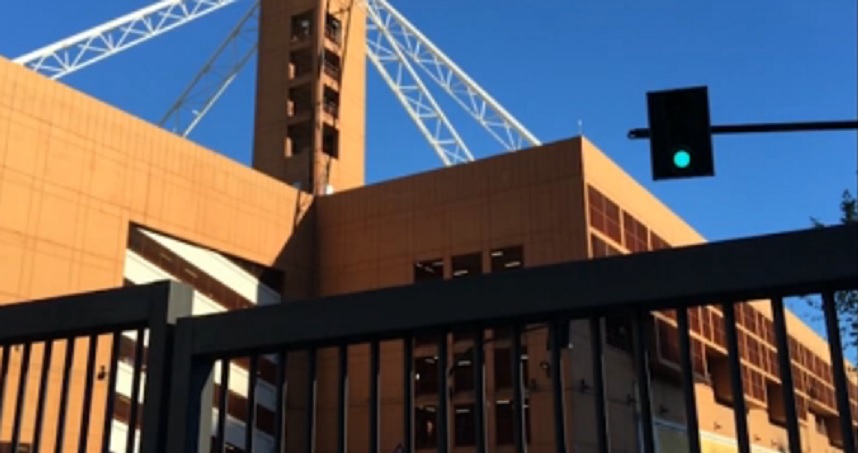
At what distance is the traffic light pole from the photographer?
9.73 meters

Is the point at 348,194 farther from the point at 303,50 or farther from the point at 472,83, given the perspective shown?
the point at 472,83

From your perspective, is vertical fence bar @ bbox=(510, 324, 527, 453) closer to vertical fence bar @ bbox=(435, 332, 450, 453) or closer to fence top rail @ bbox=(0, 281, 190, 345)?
vertical fence bar @ bbox=(435, 332, 450, 453)

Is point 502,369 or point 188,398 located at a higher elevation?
point 502,369

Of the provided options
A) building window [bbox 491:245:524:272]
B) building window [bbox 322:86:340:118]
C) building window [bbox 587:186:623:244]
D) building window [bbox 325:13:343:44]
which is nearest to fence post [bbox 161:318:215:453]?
building window [bbox 587:186:623:244]

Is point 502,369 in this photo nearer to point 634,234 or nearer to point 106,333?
point 634,234

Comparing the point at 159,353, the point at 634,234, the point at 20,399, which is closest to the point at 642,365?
the point at 159,353

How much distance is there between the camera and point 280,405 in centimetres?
533

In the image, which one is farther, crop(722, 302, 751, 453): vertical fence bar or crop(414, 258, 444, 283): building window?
crop(414, 258, 444, 283): building window

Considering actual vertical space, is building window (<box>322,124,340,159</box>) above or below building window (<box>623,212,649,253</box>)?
above

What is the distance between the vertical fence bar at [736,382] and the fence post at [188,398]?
292 centimetres

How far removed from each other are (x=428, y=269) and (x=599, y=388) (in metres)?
42.4

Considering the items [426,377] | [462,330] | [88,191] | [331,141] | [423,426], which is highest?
[331,141]

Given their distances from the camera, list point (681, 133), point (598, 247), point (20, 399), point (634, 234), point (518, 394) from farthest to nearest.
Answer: point (634, 234), point (598, 247), point (681, 133), point (20, 399), point (518, 394)

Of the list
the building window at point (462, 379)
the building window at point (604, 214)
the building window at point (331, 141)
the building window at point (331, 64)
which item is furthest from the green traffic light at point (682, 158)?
the building window at point (331, 64)
